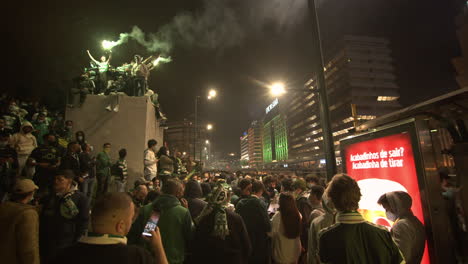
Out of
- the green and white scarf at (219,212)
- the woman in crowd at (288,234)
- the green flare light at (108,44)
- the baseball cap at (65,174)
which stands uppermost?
the green flare light at (108,44)

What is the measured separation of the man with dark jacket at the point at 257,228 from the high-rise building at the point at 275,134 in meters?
137

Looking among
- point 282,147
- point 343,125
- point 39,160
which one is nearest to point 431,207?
point 39,160

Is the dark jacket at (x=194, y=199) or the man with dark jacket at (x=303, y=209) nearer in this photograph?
the dark jacket at (x=194, y=199)

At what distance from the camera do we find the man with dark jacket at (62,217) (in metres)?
3.35

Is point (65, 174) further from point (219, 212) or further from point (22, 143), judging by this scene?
point (22, 143)

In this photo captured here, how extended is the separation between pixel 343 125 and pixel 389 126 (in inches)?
3731

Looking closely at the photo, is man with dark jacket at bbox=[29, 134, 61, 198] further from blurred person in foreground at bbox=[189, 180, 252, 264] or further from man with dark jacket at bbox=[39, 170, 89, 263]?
blurred person in foreground at bbox=[189, 180, 252, 264]

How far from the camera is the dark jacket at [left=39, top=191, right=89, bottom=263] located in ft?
11.0

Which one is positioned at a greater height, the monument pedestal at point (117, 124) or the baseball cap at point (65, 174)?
the monument pedestal at point (117, 124)

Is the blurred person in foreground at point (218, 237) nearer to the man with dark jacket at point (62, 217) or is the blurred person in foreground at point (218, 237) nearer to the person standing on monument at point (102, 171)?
the man with dark jacket at point (62, 217)

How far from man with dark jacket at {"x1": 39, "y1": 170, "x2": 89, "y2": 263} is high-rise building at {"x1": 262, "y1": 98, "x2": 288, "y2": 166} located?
137988 mm

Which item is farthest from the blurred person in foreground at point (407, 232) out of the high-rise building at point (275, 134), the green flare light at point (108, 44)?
the high-rise building at point (275, 134)

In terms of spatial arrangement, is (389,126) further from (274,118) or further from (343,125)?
(274,118)

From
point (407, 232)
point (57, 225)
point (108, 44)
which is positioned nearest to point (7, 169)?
point (57, 225)
